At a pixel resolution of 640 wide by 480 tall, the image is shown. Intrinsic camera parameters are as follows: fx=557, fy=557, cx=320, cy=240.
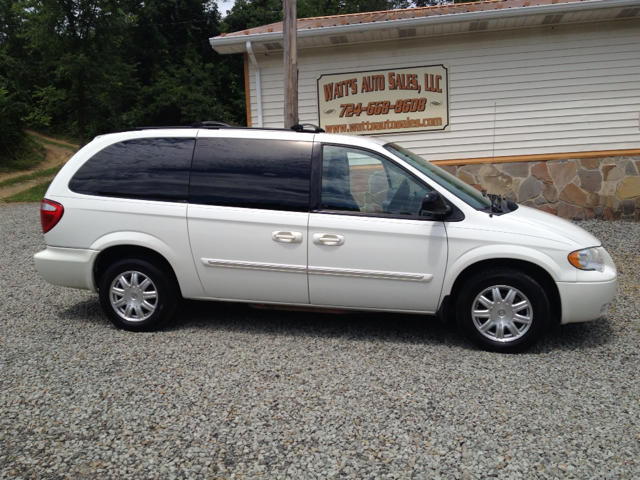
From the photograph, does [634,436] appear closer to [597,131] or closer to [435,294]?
[435,294]

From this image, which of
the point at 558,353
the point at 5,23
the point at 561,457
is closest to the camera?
the point at 561,457

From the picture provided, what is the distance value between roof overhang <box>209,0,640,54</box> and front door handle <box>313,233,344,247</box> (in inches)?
239

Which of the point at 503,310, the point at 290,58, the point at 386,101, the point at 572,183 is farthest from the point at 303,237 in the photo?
the point at 572,183

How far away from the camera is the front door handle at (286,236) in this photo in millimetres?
4660

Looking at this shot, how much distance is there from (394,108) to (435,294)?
658cm

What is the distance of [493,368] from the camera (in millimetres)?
4258

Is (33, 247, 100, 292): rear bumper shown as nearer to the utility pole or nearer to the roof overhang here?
the utility pole

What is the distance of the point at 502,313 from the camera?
4.53 meters

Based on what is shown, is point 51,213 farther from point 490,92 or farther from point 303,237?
point 490,92

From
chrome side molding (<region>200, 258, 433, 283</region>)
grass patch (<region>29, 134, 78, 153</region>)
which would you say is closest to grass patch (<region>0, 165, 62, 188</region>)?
grass patch (<region>29, 134, 78, 153</region>)

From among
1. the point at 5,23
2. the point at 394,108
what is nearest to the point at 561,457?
the point at 394,108

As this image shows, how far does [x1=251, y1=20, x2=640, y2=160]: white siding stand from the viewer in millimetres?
9875

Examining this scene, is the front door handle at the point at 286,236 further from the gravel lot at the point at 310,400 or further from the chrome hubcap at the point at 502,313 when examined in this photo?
the chrome hubcap at the point at 502,313

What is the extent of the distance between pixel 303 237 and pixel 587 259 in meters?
2.31
